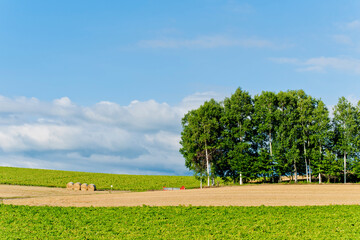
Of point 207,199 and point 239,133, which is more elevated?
point 239,133

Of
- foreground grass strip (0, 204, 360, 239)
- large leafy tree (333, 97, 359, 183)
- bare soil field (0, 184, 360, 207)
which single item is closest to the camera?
foreground grass strip (0, 204, 360, 239)

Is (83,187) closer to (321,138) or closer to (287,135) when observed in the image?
(287,135)

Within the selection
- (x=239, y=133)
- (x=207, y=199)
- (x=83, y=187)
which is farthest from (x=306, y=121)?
(x=83, y=187)

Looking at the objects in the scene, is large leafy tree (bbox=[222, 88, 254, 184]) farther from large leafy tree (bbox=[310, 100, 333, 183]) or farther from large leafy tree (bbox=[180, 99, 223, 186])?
large leafy tree (bbox=[310, 100, 333, 183])

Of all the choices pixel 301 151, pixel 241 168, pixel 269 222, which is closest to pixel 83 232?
pixel 269 222

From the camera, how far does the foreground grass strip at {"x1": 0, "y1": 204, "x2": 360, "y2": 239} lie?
2330 cm

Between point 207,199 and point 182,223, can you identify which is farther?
point 207,199

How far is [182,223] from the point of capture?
2686 centimetres

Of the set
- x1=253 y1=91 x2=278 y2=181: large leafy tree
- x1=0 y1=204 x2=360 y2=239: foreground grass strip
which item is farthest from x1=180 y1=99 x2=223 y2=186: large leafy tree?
x1=0 y1=204 x2=360 y2=239: foreground grass strip

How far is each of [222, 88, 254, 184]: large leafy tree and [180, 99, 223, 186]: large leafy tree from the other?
1.99m

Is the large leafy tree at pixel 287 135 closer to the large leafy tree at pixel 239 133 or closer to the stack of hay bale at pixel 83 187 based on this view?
the large leafy tree at pixel 239 133

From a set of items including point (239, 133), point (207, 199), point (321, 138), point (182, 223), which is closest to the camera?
point (182, 223)

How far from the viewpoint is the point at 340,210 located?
31719 millimetres

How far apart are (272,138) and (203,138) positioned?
1438cm
